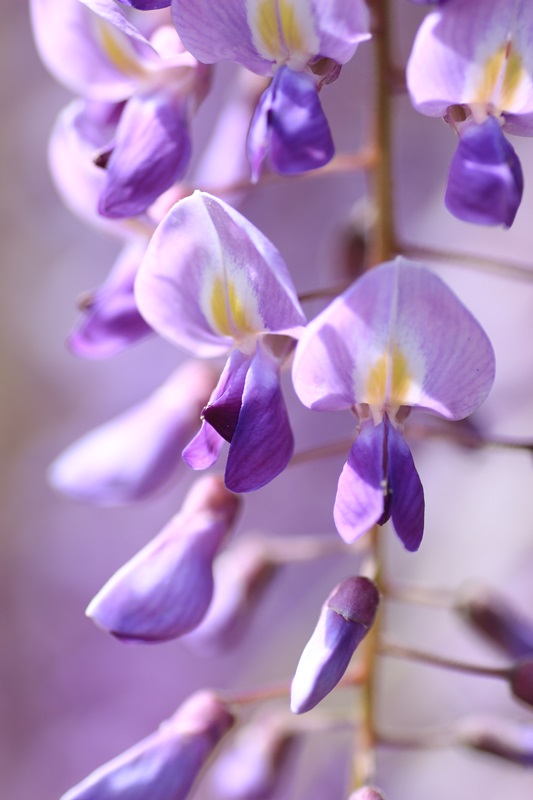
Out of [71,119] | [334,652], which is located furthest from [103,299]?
[334,652]

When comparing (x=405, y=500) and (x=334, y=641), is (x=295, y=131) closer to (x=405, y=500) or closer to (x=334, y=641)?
(x=405, y=500)

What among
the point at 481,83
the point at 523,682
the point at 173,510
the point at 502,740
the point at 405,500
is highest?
the point at 481,83

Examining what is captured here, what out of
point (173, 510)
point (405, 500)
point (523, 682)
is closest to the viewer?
point (405, 500)

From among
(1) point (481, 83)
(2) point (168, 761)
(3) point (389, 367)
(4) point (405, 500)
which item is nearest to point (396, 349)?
(3) point (389, 367)

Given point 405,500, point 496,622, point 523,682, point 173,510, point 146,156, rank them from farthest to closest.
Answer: point 173,510 < point 496,622 < point 523,682 < point 146,156 < point 405,500

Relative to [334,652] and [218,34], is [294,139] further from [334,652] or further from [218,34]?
[334,652]

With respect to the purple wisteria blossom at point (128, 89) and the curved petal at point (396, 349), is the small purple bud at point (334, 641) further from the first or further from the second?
the purple wisteria blossom at point (128, 89)

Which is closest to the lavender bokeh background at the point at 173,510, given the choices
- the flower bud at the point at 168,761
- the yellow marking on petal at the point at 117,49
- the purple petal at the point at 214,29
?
the flower bud at the point at 168,761
